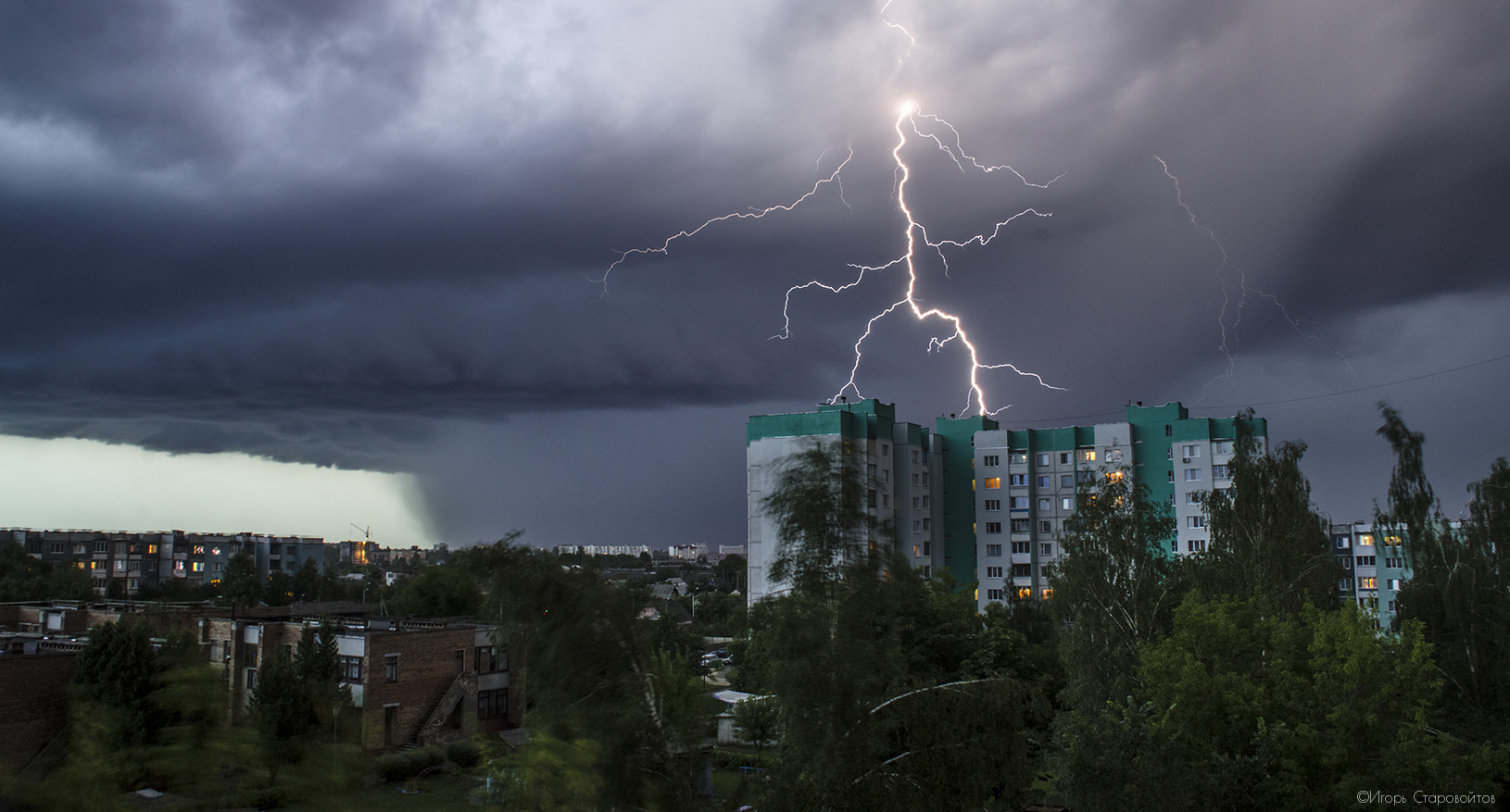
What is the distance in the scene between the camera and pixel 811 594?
9.76 meters

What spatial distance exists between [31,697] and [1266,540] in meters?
35.8

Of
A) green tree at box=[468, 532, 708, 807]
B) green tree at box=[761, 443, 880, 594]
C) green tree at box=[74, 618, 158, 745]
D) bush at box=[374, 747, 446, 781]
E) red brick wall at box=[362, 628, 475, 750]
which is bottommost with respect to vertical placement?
bush at box=[374, 747, 446, 781]

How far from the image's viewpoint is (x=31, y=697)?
25.3 m

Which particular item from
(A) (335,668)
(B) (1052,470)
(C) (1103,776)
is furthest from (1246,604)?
(B) (1052,470)

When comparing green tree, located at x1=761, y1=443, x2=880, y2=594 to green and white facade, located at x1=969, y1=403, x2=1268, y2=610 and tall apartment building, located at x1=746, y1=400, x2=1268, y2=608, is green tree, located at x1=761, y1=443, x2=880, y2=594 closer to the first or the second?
tall apartment building, located at x1=746, y1=400, x2=1268, y2=608

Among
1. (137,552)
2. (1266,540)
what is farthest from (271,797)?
(137,552)

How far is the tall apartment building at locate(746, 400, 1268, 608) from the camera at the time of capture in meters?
54.1

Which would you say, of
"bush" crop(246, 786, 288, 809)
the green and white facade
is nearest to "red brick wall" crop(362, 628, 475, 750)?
"bush" crop(246, 786, 288, 809)

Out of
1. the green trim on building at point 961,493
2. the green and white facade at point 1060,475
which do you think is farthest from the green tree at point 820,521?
the green trim on building at point 961,493

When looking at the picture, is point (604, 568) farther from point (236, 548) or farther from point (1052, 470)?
point (236, 548)

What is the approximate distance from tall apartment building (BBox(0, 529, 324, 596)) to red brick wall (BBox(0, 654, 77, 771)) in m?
75.8

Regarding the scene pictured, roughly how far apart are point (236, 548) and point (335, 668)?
85286 mm

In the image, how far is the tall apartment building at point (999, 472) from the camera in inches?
2130

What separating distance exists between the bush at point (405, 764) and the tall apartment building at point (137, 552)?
78154 mm
